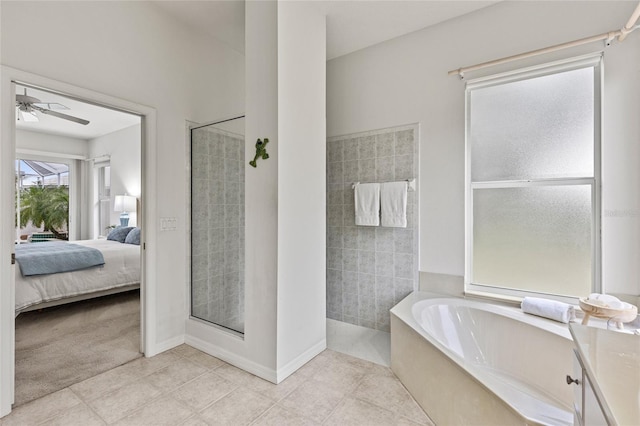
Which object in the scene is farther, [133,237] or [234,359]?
[133,237]

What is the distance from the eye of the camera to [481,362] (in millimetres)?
2107

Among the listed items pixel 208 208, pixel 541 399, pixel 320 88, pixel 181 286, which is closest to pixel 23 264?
pixel 181 286

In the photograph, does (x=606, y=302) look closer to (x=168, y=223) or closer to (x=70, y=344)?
(x=168, y=223)

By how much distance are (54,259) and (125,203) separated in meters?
2.20

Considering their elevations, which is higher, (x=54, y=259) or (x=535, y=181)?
(x=535, y=181)

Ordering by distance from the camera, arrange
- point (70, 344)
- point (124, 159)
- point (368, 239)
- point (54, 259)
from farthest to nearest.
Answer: point (124, 159)
point (54, 259)
point (368, 239)
point (70, 344)

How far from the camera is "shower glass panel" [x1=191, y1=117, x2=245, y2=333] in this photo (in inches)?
95.7

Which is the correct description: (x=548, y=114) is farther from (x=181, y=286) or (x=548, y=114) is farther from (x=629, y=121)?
(x=181, y=286)

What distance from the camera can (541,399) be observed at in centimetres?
176

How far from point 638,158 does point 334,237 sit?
2.38 meters

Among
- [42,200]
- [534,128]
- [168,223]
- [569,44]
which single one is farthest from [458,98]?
[42,200]

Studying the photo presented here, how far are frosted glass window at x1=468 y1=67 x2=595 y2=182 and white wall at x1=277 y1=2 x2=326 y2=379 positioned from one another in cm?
136

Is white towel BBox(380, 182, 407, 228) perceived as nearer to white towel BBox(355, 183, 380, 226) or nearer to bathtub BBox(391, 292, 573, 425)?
white towel BBox(355, 183, 380, 226)

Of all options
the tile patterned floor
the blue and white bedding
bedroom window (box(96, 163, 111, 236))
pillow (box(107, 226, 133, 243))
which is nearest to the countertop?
the tile patterned floor
